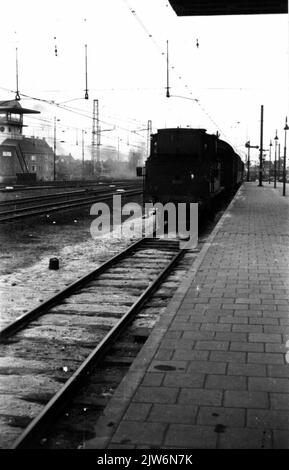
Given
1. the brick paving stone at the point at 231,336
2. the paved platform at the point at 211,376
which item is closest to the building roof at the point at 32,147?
the paved platform at the point at 211,376

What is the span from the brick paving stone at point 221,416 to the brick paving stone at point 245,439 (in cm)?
11

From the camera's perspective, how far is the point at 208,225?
1778cm

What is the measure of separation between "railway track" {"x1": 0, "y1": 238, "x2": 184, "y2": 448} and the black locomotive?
7529mm

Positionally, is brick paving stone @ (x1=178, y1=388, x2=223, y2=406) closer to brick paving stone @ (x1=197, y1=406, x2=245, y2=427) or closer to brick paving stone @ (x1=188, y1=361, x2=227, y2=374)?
brick paving stone @ (x1=197, y1=406, x2=245, y2=427)

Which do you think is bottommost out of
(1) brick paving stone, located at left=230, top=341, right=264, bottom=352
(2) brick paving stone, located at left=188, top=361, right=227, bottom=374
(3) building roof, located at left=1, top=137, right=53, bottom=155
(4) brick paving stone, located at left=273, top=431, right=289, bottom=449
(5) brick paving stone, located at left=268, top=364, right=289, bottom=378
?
(4) brick paving stone, located at left=273, top=431, right=289, bottom=449

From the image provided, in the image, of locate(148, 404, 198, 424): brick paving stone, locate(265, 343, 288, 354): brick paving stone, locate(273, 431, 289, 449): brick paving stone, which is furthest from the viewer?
locate(265, 343, 288, 354): brick paving stone

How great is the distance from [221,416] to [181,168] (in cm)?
1333

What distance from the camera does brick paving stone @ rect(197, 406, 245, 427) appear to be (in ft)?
11.6

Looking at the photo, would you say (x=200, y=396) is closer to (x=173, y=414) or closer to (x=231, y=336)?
(x=173, y=414)

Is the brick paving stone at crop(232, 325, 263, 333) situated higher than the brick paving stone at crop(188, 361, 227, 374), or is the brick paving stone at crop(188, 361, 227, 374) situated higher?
the brick paving stone at crop(232, 325, 263, 333)

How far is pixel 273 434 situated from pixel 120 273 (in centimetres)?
632

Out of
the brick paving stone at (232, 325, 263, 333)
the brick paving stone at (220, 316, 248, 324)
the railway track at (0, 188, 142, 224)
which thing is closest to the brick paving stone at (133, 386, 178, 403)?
the brick paving stone at (232, 325, 263, 333)

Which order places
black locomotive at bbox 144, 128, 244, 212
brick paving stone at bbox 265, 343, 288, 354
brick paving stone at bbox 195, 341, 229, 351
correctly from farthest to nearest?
black locomotive at bbox 144, 128, 244, 212, brick paving stone at bbox 195, 341, 229, 351, brick paving stone at bbox 265, 343, 288, 354

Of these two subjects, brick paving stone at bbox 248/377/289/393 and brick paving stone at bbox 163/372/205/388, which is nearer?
brick paving stone at bbox 248/377/289/393
